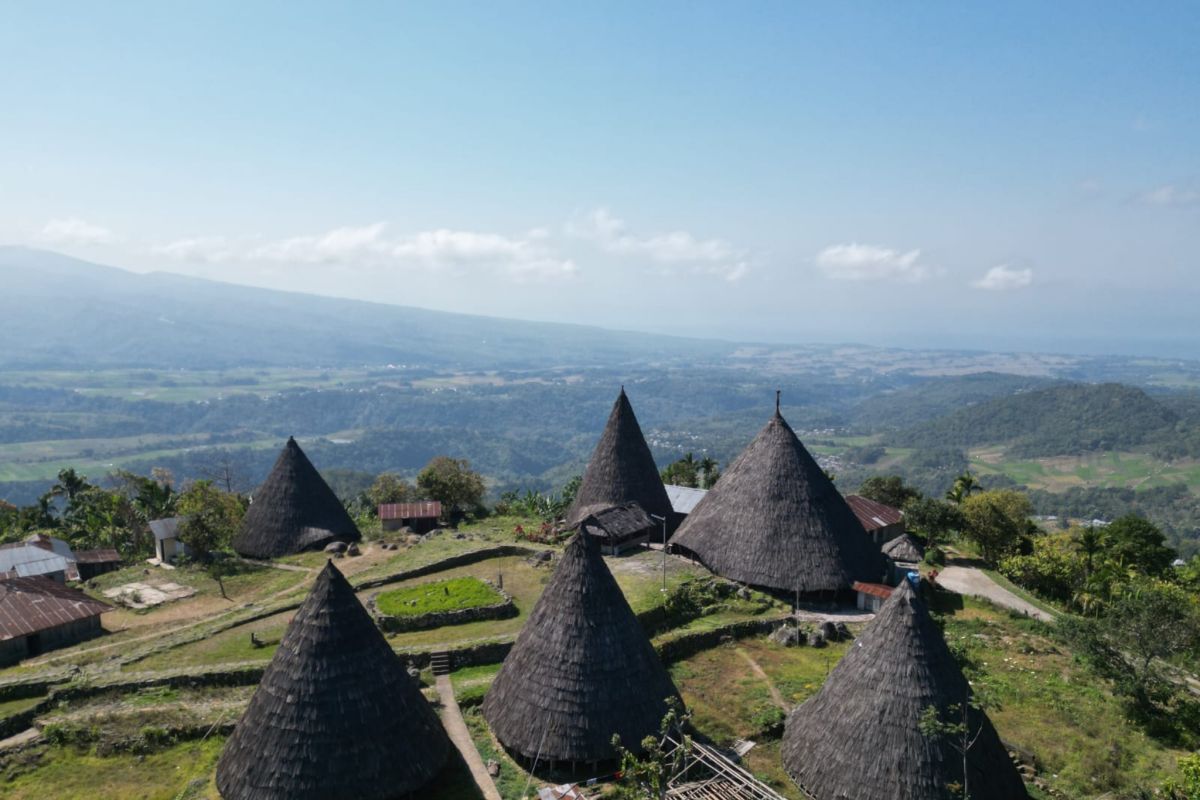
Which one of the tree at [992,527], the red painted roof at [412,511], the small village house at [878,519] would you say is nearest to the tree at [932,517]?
the tree at [992,527]

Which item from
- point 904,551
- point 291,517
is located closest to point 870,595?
point 904,551

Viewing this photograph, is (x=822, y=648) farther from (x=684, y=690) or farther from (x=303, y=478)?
(x=303, y=478)

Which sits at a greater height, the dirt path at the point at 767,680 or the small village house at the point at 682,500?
→ the small village house at the point at 682,500

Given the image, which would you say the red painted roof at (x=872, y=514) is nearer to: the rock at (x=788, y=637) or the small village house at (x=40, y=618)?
the rock at (x=788, y=637)

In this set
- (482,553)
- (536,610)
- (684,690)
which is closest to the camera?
(536,610)

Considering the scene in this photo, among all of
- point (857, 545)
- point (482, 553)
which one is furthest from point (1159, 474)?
point (482, 553)

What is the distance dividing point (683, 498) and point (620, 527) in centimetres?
966

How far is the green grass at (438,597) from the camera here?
26281 mm

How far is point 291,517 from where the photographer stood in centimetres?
3769

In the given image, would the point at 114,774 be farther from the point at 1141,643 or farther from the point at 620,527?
the point at 1141,643

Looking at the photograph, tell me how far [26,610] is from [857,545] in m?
33.5

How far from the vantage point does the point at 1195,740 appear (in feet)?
65.2

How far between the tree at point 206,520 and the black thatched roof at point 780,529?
2453 centimetres

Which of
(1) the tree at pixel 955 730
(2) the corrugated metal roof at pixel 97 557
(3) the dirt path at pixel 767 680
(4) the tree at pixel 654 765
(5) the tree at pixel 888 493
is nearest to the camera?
(4) the tree at pixel 654 765
